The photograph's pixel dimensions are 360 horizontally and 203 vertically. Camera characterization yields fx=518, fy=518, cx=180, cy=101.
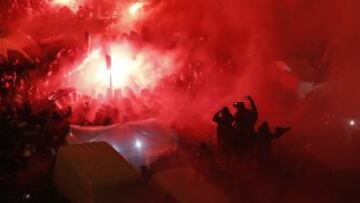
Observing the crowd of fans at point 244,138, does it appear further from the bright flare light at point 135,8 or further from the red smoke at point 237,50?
the bright flare light at point 135,8

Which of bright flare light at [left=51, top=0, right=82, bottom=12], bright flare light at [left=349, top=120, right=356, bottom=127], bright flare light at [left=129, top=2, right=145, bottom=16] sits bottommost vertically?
bright flare light at [left=349, top=120, right=356, bottom=127]

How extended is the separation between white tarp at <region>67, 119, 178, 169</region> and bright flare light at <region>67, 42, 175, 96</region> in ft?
15.7

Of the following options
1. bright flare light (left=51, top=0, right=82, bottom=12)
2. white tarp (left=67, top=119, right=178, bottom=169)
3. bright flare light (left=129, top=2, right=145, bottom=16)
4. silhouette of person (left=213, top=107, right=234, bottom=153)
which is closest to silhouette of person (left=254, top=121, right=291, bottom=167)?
silhouette of person (left=213, top=107, right=234, bottom=153)

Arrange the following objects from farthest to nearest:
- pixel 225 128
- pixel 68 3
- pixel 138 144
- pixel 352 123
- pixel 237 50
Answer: pixel 68 3 → pixel 237 50 → pixel 352 123 → pixel 138 144 → pixel 225 128

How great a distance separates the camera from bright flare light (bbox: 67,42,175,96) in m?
14.1

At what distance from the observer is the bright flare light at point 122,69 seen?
1405cm

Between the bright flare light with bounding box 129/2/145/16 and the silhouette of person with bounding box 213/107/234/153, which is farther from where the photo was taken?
the bright flare light with bounding box 129/2/145/16

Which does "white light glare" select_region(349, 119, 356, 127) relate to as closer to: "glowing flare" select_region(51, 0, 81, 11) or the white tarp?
the white tarp

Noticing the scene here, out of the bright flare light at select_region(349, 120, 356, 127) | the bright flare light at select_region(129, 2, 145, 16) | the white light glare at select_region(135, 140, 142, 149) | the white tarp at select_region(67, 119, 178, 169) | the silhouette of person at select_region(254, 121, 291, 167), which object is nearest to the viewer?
the silhouette of person at select_region(254, 121, 291, 167)

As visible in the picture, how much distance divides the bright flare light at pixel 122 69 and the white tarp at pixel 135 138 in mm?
4786

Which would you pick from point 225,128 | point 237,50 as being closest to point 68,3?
point 237,50

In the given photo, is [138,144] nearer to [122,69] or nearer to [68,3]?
[122,69]

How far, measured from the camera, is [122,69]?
15.3 m

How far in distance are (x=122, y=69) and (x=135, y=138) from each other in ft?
21.8
